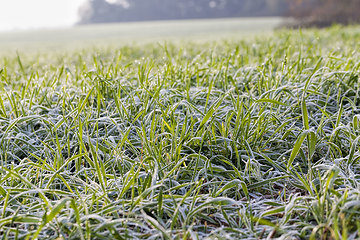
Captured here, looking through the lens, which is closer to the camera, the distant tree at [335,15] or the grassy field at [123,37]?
the grassy field at [123,37]

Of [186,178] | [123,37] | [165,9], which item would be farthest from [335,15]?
[165,9]

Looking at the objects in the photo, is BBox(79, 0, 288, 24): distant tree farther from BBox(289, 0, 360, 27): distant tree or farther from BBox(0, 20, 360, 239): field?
BBox(0, 20, 360, 239): field

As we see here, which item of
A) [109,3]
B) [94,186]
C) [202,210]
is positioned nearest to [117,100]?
[94,186]

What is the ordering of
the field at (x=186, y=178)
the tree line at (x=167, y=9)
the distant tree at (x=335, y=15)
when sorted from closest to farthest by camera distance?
the field at (x=186, y=178) → the distant tree at (x=335, y=15) → the tree line at (x=167, y=9)

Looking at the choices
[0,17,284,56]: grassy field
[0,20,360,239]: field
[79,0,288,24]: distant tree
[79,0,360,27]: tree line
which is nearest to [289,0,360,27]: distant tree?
[0,17,284,56]: grassy field

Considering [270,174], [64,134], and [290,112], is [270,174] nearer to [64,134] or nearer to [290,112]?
[290,112]

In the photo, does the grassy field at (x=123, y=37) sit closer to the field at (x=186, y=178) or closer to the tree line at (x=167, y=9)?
the field at (x=186, y=178)

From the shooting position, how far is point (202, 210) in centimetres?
99

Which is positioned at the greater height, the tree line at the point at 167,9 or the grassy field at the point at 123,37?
the tree line at the point at 167,9

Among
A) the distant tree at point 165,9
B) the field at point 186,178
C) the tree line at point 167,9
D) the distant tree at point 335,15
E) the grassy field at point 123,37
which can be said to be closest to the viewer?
the field at point 186,178

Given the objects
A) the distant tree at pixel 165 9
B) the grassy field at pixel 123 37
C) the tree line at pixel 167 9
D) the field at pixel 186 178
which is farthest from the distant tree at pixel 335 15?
the distant tree at pixel 165 9

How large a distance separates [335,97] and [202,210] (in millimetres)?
988

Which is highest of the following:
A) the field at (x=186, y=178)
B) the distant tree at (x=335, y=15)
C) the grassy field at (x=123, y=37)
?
the distant tree at (x=335, y=15)

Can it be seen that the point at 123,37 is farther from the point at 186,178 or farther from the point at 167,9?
the point at 167,9
